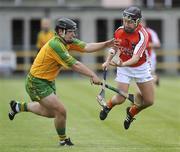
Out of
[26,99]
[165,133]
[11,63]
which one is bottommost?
[11,63]

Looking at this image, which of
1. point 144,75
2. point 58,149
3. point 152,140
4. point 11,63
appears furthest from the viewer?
point 11,63

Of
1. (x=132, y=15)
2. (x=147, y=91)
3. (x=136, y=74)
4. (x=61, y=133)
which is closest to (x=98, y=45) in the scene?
(x=132, y=15)

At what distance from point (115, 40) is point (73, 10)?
28145mm

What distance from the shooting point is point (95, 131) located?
15172 mm

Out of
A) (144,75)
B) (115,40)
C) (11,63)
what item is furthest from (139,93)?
(11,63)

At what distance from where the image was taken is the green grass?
12773 millimetres

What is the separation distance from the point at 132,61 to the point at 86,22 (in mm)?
28822

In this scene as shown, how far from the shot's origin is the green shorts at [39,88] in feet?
41.8

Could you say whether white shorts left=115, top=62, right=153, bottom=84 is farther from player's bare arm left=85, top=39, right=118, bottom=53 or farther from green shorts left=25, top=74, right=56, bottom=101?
green shorts left=25, top=74, right=56, bottom=101

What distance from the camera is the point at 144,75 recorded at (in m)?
14.8

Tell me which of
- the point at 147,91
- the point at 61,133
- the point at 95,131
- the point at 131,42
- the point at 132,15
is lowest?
the point at 95,131

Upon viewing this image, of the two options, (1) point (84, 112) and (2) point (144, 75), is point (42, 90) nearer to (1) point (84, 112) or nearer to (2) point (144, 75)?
(2) point (144, 75)

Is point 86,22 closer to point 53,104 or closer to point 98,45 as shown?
point 98,45

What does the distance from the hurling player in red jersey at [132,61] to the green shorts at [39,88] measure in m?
1.27
